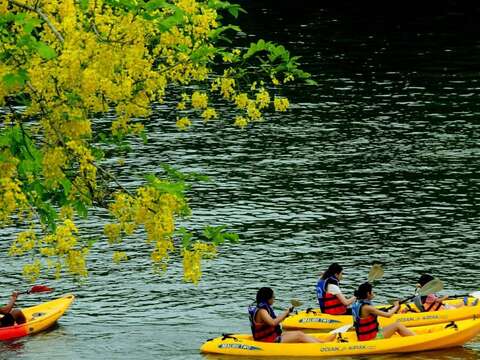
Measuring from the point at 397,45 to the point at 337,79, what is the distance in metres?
12.9

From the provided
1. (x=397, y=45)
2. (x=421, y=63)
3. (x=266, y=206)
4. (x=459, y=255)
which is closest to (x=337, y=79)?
(x=421, y=63)

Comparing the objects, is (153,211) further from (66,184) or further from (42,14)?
(42,14)

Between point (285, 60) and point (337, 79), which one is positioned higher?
point (285, 60)

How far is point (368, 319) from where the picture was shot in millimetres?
28250

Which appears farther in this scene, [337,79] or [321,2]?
[321,2]

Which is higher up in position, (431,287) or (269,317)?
A: (269,317)

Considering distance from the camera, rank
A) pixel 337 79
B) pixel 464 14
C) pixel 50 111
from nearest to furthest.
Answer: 1. pixel 50 111
2. pixel 337 79
3. pixel 464 14

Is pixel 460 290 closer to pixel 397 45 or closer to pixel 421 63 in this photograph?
pixel 421 63

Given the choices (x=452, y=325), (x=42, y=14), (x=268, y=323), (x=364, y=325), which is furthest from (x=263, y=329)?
(x=42, y=14)

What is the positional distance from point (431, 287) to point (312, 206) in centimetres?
1474

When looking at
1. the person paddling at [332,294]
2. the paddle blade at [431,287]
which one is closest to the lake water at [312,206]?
the paddle blade at [431,287]

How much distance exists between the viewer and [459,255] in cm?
3747

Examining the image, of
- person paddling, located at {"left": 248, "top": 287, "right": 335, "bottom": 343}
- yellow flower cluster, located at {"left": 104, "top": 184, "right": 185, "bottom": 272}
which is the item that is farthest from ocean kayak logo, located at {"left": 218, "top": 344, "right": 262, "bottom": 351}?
yellow flower cluster, located at {"left": 104, "top": 184, "right": 185, "bottom": 272}

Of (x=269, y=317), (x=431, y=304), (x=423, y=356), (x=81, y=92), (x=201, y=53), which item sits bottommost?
(x=423, y=356)
